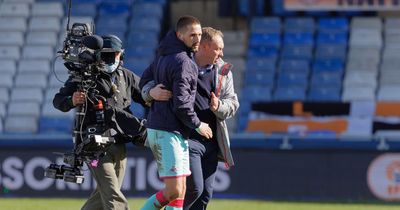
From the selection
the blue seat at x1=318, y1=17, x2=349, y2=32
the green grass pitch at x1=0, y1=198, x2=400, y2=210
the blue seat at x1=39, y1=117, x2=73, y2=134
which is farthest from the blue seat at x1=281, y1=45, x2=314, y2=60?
the green grass pitch at x1=0, y1=198, x2=400, y2=210

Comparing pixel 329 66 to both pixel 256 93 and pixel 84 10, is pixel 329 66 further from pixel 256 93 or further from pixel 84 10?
pixel 84 10

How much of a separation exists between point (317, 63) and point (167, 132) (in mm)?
12073

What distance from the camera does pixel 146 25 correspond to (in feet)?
74.1

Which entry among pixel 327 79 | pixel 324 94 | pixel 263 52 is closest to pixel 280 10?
pixel 263 52

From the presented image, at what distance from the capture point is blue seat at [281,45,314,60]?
70.6 feet

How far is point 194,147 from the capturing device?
9.93m

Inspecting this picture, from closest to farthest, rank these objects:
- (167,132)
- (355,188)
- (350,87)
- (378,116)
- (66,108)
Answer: (167,132), (66,108), (355,188), (378,116), (350,87)

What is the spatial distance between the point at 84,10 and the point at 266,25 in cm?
373

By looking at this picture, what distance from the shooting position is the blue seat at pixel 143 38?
22.3 meters

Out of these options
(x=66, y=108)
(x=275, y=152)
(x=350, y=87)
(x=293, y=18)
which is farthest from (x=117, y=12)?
(x=66, y=108)

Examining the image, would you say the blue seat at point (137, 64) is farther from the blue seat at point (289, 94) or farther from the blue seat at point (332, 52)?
the blue seat at point (332, 52)

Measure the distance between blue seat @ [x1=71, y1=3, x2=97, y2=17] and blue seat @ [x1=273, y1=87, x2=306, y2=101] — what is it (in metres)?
4.47

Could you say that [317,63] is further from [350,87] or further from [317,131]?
[317,131]

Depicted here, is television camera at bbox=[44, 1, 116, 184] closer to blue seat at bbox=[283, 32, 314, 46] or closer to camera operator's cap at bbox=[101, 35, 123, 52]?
camera operator's cap at bbox=[101, 35, 123, 52]
